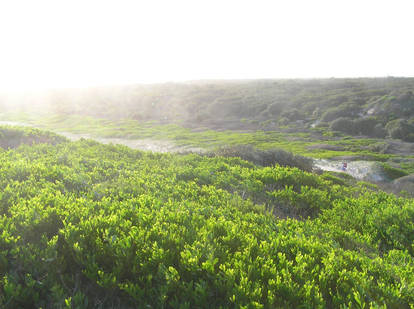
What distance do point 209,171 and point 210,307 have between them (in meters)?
6.80

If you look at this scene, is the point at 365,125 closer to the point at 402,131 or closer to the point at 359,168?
the point at 402,131

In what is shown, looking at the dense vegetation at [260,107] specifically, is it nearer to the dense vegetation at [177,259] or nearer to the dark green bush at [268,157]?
the dark green bush at [268,157]

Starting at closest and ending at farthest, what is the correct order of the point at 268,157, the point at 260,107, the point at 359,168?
the point at 268,157
the point at 359,168
the point at 260,107

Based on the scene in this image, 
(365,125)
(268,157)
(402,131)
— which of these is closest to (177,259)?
(268,157)

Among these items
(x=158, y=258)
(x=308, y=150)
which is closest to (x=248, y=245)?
(x=158, y=258)

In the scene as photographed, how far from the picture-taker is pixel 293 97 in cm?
7381

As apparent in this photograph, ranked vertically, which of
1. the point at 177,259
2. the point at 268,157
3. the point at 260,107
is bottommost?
the point at 260,107

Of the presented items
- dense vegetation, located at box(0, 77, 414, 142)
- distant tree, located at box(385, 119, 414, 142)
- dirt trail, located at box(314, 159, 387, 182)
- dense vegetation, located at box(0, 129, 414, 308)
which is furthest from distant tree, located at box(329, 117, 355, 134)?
dense vegetation, located at box(0, 129, 414, 308)

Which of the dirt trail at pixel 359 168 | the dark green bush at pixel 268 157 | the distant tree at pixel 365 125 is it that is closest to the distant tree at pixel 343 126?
the distant tree at pixel 365 125

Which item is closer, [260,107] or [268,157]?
[268,157]

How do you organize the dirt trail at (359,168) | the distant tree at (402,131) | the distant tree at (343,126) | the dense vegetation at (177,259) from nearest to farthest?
the dense vegetation at (177,259) → the dirt trail at (359,168) → the distant tree at (402,131) → the distant tree at (343,126)

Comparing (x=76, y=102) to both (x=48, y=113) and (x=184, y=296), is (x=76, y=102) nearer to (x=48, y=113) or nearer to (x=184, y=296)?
(x=48, y=113)

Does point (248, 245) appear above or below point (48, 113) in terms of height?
above

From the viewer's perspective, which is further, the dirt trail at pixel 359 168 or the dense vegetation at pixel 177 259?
the dirt trail at pixel 359 168
